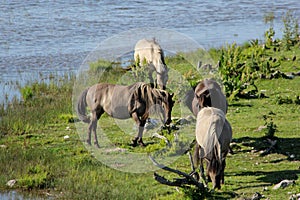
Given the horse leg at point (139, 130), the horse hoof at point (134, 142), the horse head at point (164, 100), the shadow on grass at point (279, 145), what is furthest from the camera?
the horse hoof at point (134, 142)

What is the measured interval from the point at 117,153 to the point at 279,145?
291 cm

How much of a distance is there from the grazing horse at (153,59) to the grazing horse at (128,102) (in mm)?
1925

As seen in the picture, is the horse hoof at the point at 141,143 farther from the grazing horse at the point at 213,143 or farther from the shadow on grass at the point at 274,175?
the shadow on grass at the point at 274,175

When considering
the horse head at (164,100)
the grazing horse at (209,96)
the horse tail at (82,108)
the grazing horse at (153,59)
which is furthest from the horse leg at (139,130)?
the grazing horse at (153,59)

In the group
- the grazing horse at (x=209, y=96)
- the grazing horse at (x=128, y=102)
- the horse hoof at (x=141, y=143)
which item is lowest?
the horse hoof at (x=141, y=143)

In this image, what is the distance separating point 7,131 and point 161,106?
3.36 metres

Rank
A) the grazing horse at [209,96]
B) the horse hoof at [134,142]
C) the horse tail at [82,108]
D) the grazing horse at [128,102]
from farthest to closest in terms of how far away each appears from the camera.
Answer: the horse tail at [82,108] → the horse hoof at [134,142] → the grazing horse at [128,102] → the grazing horse at [209,96]

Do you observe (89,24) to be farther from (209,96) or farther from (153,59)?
(209,96)

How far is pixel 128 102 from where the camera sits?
40.9 feet

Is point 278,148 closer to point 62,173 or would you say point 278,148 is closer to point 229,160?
point 229,160

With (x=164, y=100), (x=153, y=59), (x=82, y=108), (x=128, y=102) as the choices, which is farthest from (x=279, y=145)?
(x=153, y=59)

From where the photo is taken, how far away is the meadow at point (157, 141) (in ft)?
34.2

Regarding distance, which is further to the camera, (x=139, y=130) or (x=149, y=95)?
(x=139, y=130)

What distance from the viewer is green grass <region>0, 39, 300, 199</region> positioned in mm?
10383
